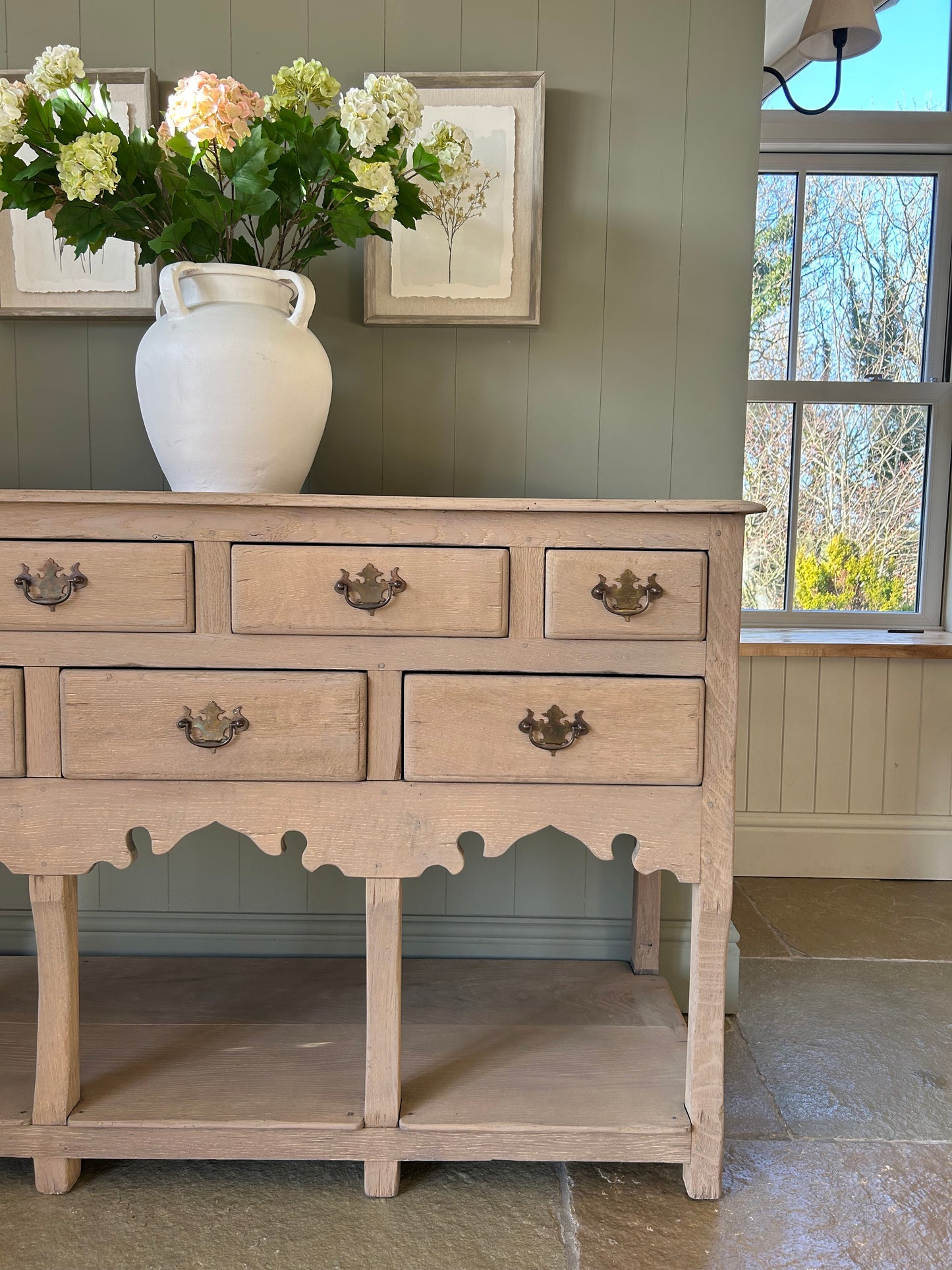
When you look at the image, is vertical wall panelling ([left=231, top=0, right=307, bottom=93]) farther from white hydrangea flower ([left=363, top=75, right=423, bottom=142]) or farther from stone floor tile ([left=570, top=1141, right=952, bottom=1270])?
stone floor tile ([left=570, top=1141, right=952, bottom=1270])

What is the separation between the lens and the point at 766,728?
263 centimetres

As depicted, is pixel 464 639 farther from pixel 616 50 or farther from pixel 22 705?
pixel 616 50

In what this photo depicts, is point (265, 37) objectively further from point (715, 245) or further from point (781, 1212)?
point (781, 1212)

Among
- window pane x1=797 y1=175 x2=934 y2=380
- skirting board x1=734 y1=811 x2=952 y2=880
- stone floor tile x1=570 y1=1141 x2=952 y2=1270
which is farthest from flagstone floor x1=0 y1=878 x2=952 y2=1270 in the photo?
window pane x1=797 y1=175 x2=934 y2=380

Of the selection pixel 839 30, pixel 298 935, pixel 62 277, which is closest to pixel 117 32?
pixel 62 277

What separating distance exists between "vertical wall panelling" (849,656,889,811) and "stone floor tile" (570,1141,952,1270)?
4.44 feet

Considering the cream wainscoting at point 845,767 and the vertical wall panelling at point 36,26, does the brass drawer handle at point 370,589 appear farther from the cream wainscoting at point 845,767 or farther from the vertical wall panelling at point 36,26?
the cream wainscoting at point 845,767

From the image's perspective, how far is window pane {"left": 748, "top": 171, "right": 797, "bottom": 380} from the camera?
9.04 feet

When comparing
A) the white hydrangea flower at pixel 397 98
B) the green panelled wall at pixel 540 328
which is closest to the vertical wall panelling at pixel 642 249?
the green panelled wall at pixel 540 328

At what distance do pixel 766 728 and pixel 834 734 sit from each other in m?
0.21

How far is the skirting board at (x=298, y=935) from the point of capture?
6.10 feet

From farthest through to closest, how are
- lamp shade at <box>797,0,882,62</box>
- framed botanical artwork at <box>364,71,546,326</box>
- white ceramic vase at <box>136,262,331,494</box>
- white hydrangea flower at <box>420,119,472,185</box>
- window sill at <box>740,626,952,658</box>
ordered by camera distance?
window sill at <box>740,626,952,658</box> < lamp shade at <box>797,0,882,62</box> < framed botanical artwork at <box>364,71,546,326</box> < white hydrangea flower at <box>420,119,472,185</box> < white ceramic vase at <box>136,262,331,494</box>

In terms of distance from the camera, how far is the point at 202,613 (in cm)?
122

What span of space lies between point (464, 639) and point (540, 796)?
25cm
